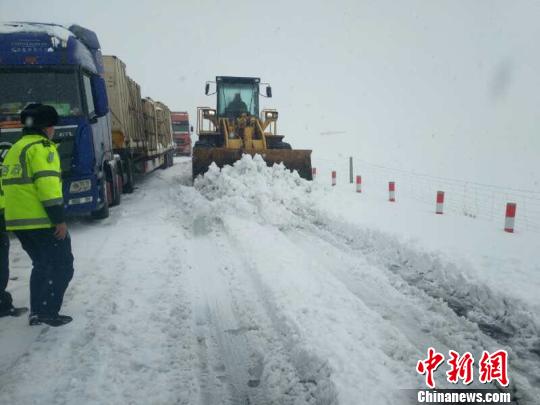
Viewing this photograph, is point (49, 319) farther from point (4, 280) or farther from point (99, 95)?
point (99, 95)

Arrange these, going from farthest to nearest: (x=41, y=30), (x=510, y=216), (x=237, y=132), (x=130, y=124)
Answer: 1. (x=237, y=132)
2. (x=130, y=124)
3. (x=510, y=216)
4. (x=41, y=30)

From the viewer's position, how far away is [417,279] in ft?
15.4

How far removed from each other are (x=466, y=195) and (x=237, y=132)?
11.5m

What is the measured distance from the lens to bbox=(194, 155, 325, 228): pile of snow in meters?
7.77

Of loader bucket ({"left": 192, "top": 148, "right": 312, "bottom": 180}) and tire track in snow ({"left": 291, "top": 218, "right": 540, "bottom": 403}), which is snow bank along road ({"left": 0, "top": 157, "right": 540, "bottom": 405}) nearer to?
tire track in snow ({"left": 291, "top": 218, "right": 540, "bottom": 403})

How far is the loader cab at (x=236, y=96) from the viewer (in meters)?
13.8

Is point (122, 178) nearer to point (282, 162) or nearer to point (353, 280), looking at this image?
point (282, 162)

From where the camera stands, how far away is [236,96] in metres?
13.9

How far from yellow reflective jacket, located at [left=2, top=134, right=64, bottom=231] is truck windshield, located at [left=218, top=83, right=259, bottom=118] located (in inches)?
426

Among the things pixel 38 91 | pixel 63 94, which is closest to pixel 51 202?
pixel 63 94

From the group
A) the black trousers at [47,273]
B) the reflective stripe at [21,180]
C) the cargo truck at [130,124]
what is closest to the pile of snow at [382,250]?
the cargo truck at [130,124]

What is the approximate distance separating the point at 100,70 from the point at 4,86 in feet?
7.87

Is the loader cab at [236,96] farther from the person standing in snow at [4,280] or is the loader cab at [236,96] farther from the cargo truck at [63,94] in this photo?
the person standing in snow at [4,280]

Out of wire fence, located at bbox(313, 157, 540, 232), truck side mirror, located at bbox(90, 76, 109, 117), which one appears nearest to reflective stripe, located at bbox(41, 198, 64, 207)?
truck side mirror, located at bbox(90, 76, 109, 117)
